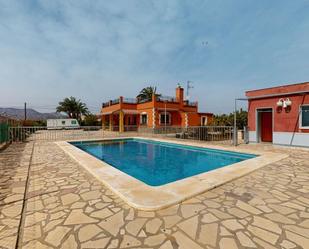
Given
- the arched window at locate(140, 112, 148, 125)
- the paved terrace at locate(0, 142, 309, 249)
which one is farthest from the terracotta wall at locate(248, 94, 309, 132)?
the arched window at locate(140, 112, 148, 125)

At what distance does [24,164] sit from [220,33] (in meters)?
13.0

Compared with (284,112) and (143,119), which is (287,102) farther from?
(143,119)

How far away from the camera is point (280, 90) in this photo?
10641 millimetres

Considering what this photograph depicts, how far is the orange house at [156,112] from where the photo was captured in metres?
22.9

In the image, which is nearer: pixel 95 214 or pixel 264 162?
pixel 95 214

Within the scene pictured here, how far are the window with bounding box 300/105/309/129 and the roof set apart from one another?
97 centimetres

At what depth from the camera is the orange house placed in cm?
2288

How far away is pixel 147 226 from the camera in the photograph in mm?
2707

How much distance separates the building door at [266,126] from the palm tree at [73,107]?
36853mm

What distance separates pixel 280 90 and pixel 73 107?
3840 cm

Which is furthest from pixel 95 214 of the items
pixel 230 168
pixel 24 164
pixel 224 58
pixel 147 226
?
pixel 224 58

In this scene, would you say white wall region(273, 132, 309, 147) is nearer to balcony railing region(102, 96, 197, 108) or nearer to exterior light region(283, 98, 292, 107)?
exterior light region(283, 98, 292, 107)

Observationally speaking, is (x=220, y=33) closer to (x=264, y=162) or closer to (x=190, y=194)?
(x=264, y=162)

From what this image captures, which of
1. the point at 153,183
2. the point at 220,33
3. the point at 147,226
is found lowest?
the point at 153,183
